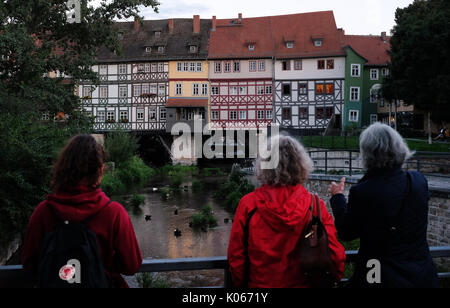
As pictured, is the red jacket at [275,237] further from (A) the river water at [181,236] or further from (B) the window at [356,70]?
(B) the window at [356,70]

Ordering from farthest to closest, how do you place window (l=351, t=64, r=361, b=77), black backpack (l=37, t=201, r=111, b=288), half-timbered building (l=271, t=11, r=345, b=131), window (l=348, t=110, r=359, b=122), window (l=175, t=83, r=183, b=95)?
window (l=175, t=83, r=183, b=95)
window (l=348, t=110, r=359, b=122)
window (l=351, t=64, r=361, b=77)
half-timbered building (l=271, t=11, r=345, b=131)
black backpack (l=37, t=201, r=111, b=288)

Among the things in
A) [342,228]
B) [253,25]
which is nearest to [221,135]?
[253,25]

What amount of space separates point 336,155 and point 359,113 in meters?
17.8

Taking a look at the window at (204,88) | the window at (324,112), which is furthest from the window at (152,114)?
the window at (324,112)

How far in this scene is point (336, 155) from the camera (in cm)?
2164

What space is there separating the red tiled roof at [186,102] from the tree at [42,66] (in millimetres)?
→ 17854

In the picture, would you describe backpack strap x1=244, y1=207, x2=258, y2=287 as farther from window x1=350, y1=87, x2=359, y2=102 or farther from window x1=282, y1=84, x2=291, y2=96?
window x1=350, y1=87, x2=359, y2=102

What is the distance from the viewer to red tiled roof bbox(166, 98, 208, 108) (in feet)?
121

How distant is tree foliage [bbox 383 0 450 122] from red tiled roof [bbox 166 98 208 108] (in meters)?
17.4

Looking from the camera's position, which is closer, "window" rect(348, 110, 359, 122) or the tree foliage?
the tree foliage

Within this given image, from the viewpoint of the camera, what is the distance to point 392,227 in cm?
231

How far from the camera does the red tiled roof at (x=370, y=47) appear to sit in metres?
39.6

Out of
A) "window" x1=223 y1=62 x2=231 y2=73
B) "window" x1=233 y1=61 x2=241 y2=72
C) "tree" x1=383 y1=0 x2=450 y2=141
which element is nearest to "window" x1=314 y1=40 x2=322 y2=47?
"window" x1=233 y1=61 x2=241 y2=72
